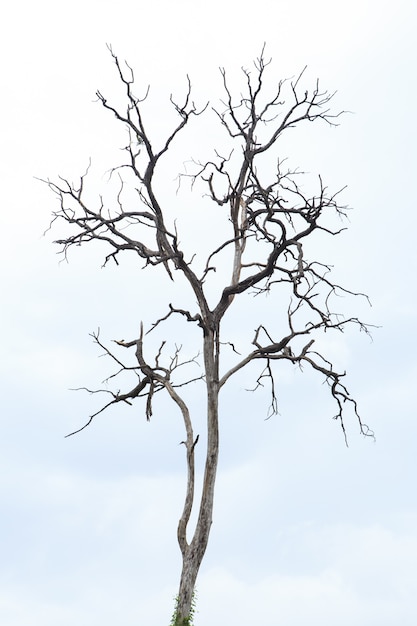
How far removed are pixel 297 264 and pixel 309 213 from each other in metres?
0.70

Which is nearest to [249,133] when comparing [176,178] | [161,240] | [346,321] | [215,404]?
[176,178]

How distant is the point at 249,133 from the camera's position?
573 inches

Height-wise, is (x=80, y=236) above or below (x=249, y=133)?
below

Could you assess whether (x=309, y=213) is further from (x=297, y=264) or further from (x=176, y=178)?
(x=176, y=178)

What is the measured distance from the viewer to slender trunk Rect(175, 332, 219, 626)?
41.4 ft

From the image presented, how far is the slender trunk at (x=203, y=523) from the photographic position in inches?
496

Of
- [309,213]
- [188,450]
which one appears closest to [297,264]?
[309,213]

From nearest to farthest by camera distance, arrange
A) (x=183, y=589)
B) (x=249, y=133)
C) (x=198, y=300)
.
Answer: (x=183, y=589) → (x=198, y=300) → (x=249, y=133)

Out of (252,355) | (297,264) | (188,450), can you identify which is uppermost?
(297,264)

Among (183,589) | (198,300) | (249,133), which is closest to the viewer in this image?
(183,589)

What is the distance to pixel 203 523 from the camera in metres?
12.7

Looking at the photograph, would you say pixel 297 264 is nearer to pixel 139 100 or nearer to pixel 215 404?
pixel 215 404

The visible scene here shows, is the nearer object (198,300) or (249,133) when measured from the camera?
(198,300)

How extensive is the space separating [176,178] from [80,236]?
1681mm
